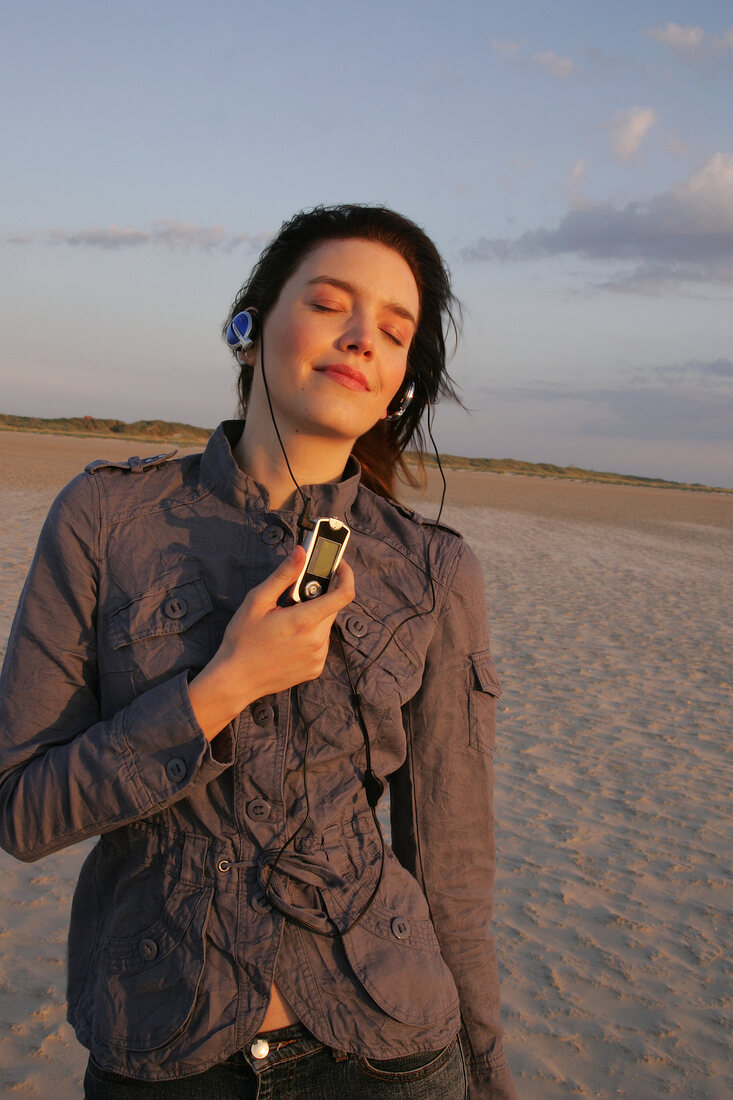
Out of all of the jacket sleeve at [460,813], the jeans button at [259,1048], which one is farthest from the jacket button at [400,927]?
the jeans button at [259,1048]

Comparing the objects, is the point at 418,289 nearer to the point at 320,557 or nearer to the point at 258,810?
the point at 320,557

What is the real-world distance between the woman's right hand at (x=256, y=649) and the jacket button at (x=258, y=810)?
148 mm

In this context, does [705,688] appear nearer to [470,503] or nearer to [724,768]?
[724,768]

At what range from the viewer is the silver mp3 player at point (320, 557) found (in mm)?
1535

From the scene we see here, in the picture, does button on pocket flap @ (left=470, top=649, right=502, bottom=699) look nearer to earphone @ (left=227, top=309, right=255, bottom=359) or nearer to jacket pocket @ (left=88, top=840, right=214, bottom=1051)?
jacket pocket @ (left=88, top=840, right=214, bottom=1051)

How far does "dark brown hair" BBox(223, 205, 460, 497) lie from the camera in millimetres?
1978

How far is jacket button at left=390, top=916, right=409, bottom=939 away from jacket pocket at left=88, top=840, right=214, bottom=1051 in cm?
34

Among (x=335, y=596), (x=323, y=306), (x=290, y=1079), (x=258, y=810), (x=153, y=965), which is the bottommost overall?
(x=290, y=1079)

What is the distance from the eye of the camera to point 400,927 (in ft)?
5.31

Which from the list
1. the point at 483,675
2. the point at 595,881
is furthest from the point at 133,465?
the point at 595,881

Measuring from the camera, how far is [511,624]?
1127 centimetres

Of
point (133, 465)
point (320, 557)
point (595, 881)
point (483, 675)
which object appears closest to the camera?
point (320, 557)

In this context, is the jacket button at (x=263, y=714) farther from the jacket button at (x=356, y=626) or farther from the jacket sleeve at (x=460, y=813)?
the jacket sleeve at (x=460, y=813)

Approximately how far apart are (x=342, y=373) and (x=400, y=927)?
1.06 metres
